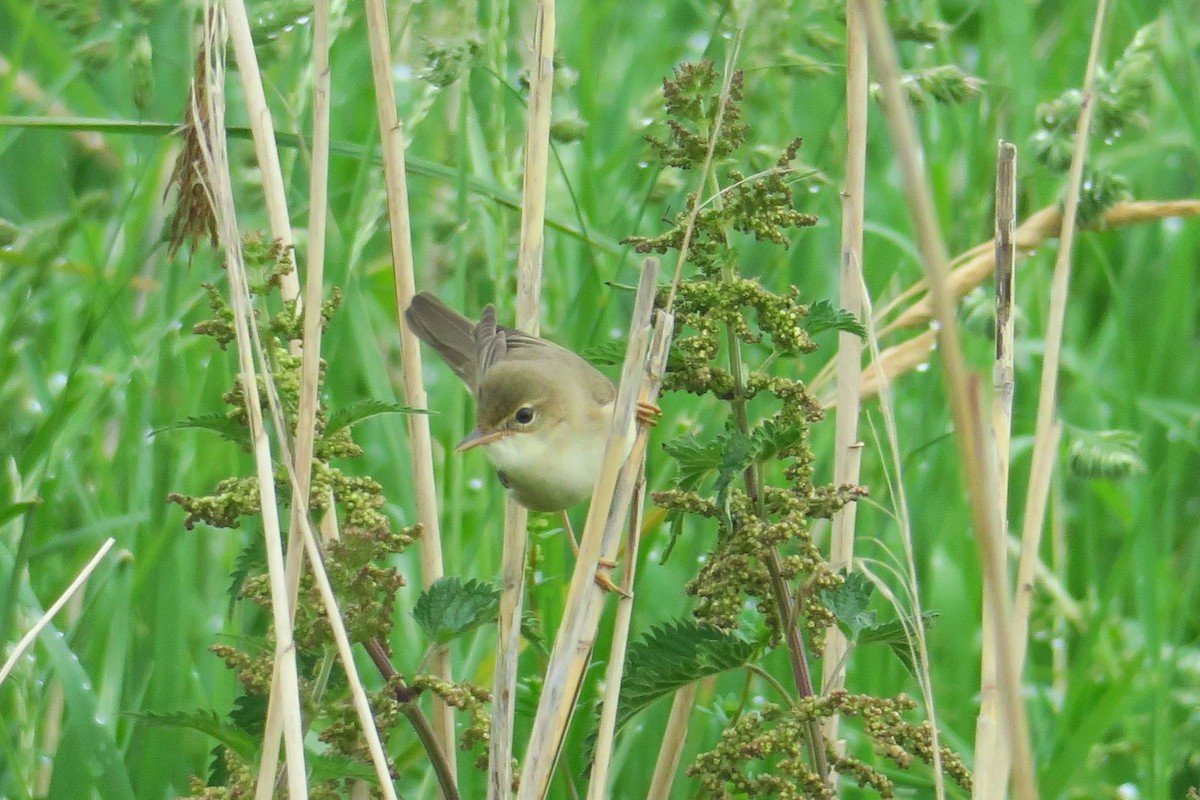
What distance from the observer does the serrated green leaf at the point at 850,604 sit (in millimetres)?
1965

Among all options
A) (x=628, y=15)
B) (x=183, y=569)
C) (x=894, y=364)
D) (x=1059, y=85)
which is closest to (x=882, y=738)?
(x=894, y=364)

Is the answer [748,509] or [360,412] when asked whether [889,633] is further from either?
[360,412]

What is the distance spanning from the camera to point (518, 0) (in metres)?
4.56

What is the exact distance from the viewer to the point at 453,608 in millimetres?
2006

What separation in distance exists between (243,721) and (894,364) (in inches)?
58.5

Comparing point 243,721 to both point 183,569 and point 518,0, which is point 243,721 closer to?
point 183,569

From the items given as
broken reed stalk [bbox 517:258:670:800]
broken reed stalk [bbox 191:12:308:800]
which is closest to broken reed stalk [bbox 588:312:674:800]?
broken reed stalk [bbox 517:258:670:800]

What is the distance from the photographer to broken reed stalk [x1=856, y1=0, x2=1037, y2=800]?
1267 mm

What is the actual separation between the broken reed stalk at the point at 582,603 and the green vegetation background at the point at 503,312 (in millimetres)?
516

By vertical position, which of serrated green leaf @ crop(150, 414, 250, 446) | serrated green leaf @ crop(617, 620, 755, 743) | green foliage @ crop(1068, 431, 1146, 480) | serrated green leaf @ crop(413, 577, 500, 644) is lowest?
serrated green leaf @ crop(617, 620, 755, 743)

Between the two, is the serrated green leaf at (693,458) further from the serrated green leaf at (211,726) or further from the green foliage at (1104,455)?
the green foliage at (1104,455)

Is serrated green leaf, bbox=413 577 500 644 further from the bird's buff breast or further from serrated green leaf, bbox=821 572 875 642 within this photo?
the bird's buff breast

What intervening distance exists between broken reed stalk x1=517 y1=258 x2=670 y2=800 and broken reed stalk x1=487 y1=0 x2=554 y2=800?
0.08 meters

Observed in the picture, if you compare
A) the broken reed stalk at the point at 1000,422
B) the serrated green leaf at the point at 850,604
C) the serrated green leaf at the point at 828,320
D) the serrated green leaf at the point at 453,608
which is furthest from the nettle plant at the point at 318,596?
the broken reed stalk at the point at 1000,422
